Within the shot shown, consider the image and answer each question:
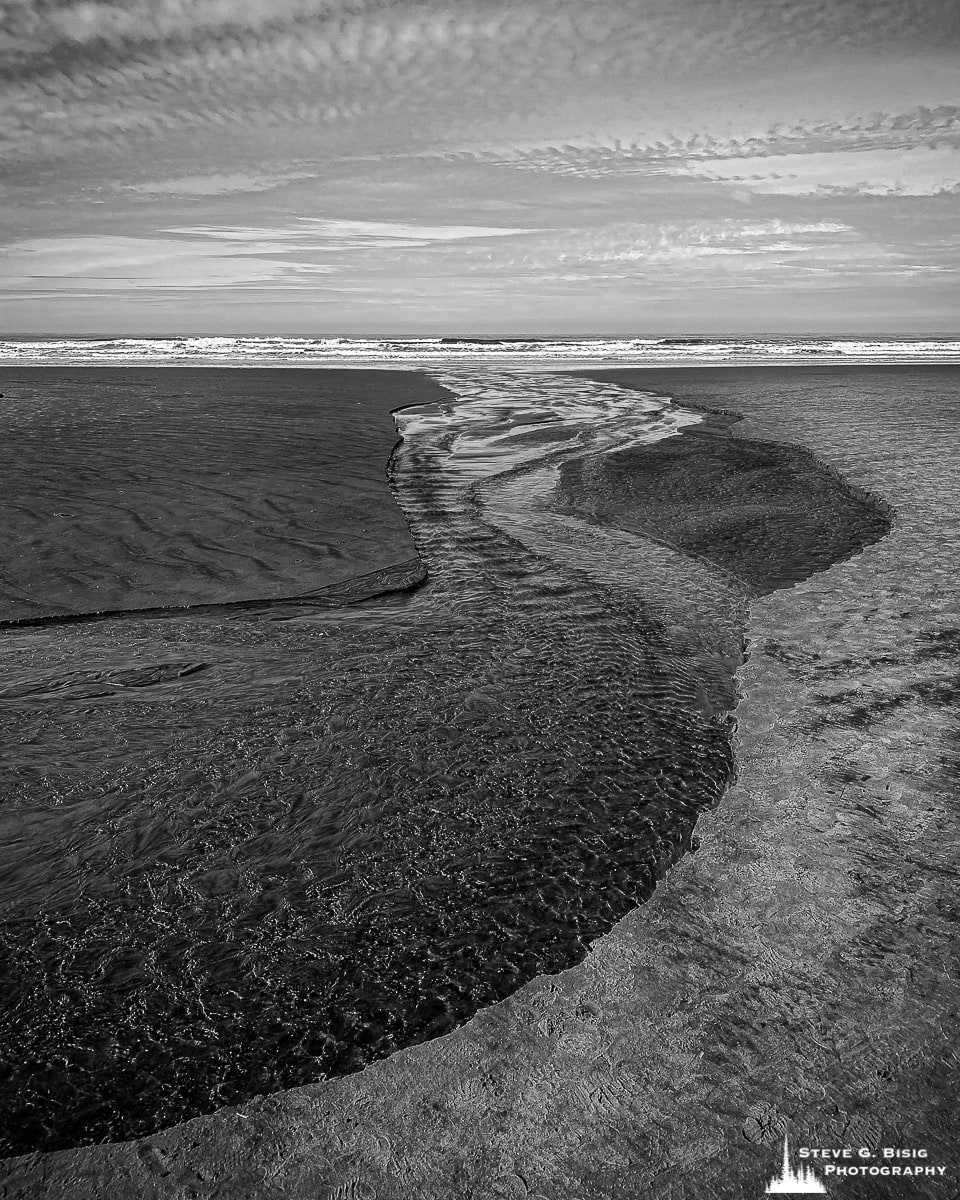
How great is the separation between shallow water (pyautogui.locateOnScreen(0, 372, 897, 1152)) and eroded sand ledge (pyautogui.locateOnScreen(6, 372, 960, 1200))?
13 centimetres

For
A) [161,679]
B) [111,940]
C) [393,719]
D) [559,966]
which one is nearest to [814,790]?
[559,966]

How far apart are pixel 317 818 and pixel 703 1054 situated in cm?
191

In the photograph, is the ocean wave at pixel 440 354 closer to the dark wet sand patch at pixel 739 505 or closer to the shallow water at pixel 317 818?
the dark wet sand patch at pixel 739 505

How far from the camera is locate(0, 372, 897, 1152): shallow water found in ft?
8.51

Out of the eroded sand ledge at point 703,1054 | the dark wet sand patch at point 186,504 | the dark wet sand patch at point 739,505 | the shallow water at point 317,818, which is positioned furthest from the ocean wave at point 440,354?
the eroded sand ledge at point 703,1054

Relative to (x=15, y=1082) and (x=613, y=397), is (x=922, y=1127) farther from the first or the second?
(x=613, y=397)

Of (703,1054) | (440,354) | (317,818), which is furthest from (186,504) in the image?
(440,354)

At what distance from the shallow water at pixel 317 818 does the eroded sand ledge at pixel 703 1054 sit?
13 cm

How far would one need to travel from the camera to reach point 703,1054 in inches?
98.3

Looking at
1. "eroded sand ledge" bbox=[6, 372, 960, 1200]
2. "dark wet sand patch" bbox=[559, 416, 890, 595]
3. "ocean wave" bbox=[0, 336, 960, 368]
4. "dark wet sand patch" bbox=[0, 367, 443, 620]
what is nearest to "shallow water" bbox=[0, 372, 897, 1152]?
"eroded sand ledge" bbox=[6, 372, 960, 1200]

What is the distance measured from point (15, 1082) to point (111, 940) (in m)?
0.57

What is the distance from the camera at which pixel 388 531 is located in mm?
8633

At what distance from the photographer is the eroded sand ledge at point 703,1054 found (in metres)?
2.17

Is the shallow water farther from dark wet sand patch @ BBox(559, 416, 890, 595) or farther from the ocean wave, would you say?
the ocean wave
